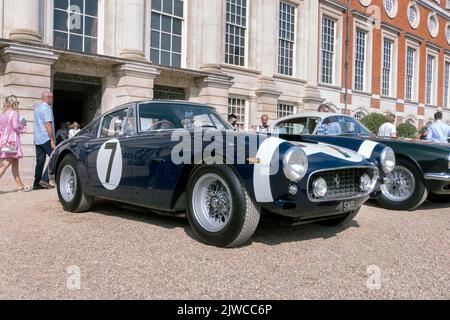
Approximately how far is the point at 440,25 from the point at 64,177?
35.1 m

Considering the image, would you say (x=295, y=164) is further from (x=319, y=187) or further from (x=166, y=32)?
(x=166, y=32)

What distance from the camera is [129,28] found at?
545 inches

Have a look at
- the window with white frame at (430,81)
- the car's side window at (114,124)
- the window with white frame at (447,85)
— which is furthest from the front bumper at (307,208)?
the window with white frame at (447,85)

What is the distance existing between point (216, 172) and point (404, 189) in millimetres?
3720

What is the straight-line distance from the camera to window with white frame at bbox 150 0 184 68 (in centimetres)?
1516

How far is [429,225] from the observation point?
17.0 feet

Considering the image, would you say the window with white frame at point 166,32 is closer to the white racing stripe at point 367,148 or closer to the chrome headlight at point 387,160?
the white racing stripe at point 367,148

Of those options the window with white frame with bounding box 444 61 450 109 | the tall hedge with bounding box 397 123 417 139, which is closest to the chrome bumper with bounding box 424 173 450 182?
the tall hedge with bounding box 397 123 417 139

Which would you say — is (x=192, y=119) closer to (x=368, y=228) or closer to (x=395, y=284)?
(x=368, y=228)

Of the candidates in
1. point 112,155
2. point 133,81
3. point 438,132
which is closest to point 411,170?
point 112,155

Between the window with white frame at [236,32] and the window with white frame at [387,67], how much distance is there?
13327 mm

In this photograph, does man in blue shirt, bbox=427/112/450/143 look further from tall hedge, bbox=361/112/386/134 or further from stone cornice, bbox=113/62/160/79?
tall hedge, bbox=361/112/386/134

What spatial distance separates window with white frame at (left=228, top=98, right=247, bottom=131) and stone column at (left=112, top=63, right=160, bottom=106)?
459 centimetres

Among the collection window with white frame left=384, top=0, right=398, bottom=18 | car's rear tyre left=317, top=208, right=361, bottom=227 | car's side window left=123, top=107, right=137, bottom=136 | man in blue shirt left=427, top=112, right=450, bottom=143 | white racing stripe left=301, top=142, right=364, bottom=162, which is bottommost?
car's rear tyre left=317, top=208, right=361, bottom=227
